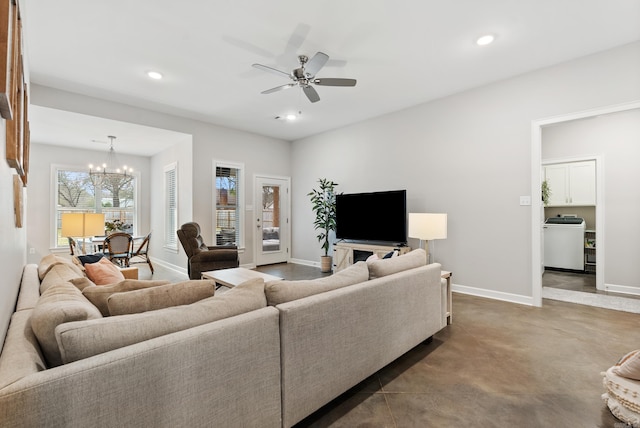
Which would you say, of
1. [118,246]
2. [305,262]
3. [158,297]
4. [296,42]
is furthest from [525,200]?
[118,246]

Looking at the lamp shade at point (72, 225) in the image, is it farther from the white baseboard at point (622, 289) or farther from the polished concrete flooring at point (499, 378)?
the white baseboard at point (622, 289)

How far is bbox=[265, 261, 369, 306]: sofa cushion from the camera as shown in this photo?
5.22 feet

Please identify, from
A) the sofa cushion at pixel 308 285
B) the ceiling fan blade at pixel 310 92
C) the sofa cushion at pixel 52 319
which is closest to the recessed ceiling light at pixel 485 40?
the ceiling fan blade at pixel 310 92

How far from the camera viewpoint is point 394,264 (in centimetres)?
233

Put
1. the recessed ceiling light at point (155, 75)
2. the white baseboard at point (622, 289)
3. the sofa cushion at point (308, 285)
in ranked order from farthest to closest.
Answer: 1. the white baseboard at point (622, 289)
2. the recessed ceiling light at point (155, 75)
3. the sofa cushion at point (308, 285)

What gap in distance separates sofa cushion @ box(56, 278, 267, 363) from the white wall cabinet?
631cm

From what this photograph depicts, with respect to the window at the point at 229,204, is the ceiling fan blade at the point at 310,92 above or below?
above

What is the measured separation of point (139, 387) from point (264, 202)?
576cm

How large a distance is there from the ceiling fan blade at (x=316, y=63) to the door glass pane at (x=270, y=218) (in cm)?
383

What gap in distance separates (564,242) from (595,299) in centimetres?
209

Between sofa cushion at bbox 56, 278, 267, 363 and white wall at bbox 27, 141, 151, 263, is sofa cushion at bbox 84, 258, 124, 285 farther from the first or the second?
A: white wall at bbox 27, 141, 151, 263

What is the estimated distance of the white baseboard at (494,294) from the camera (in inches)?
149

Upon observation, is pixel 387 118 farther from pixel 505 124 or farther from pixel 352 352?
pixel 352 352

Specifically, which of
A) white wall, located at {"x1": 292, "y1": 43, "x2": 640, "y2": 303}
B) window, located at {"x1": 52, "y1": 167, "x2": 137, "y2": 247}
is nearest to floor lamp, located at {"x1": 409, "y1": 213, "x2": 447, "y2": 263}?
white wall, located at {"x1": 292, "y1": 43, "x2": 640, "y2": 303}
